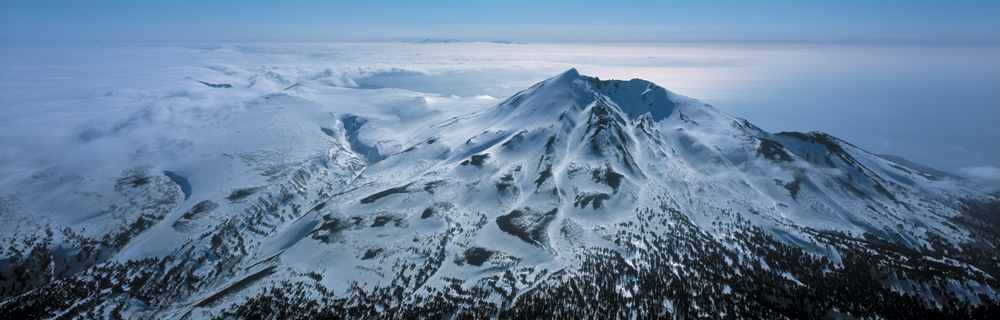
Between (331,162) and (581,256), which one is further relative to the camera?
(331,162)

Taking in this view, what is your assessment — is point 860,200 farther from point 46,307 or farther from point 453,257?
point 46,307

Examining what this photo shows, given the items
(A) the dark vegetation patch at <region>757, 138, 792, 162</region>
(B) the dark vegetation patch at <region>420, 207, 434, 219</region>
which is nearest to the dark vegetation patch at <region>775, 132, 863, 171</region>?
(A) the dark vegetation patch at <region>757, 138, 792, 162</region>

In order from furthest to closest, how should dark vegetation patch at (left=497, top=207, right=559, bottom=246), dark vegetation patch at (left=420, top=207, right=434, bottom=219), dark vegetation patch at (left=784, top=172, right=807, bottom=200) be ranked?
dark vegetation patch at (left=784, top=172, right=807, bottom=200) → dark vegetation patch at (left=420, top=207, right=434, bottom=219) → dark vegetation patch at (left=497, top=207, right=559, bottom=246)

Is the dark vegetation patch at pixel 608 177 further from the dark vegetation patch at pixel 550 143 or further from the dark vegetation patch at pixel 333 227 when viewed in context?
the dark vegetation patch at pixel 333 227

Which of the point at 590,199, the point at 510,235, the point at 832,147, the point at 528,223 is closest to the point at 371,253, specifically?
the point at 510,235

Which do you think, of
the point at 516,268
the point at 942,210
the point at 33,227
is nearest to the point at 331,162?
the point at 33,227

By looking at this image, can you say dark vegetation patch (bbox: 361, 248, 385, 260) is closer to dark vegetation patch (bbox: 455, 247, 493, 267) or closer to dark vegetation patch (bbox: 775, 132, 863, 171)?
dark vegetation patch (bbox: 455, 247, 493, 267)

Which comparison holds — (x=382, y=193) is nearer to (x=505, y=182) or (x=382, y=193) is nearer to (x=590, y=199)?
(x=505, y=182)

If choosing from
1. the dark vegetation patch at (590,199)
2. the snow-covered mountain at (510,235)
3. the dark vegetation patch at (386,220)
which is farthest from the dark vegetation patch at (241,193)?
the dark vegetation patch at (590,199)
